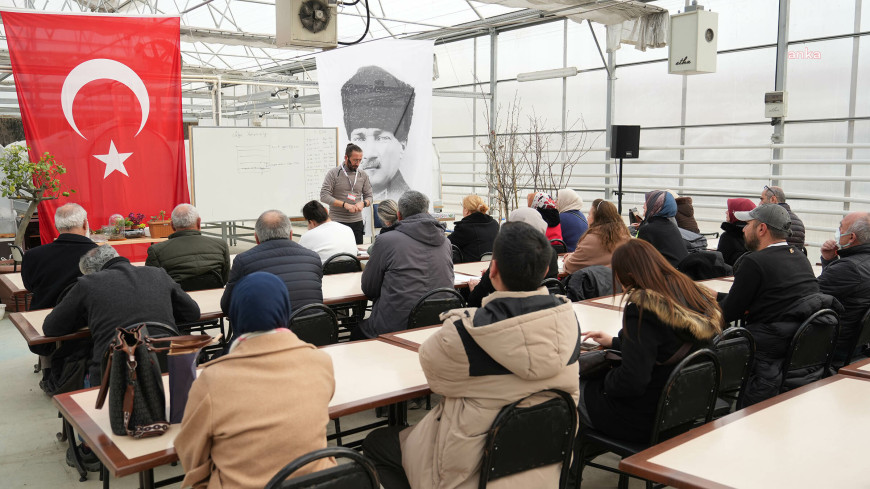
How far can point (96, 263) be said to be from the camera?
10.4ft

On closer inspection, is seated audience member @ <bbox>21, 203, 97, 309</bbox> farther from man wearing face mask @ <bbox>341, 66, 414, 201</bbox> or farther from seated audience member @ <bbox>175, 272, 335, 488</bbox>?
man wearing face mask @ <bbox>341, 66, 414, 201</bbox>

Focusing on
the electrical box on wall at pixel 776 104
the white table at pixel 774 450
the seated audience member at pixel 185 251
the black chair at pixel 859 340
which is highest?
the electrical box on wall at pixel 776 104

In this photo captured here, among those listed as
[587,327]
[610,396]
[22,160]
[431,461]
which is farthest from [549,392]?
[22,160]

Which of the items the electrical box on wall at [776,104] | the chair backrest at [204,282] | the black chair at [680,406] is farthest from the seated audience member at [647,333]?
the electrical box on wall at [776,104]

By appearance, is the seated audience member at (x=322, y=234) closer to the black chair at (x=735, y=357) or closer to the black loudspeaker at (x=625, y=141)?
the black chair at (x=735, y=357)

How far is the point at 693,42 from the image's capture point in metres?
7.87

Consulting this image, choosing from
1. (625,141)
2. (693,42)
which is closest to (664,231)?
(693,42)

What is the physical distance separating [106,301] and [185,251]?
131 cm

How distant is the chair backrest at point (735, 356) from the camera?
2623mm

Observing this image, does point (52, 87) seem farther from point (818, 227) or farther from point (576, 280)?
point (818, 227)

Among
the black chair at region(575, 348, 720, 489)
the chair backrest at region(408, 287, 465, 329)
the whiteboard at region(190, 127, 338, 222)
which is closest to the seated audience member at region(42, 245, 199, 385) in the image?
the chair backrest at region(408, 287, 465, 329)

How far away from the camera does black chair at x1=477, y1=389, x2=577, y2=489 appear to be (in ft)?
6.54

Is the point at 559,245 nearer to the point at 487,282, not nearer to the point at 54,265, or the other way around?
the point at 487,282

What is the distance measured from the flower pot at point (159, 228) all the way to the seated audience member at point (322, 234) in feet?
9.41
